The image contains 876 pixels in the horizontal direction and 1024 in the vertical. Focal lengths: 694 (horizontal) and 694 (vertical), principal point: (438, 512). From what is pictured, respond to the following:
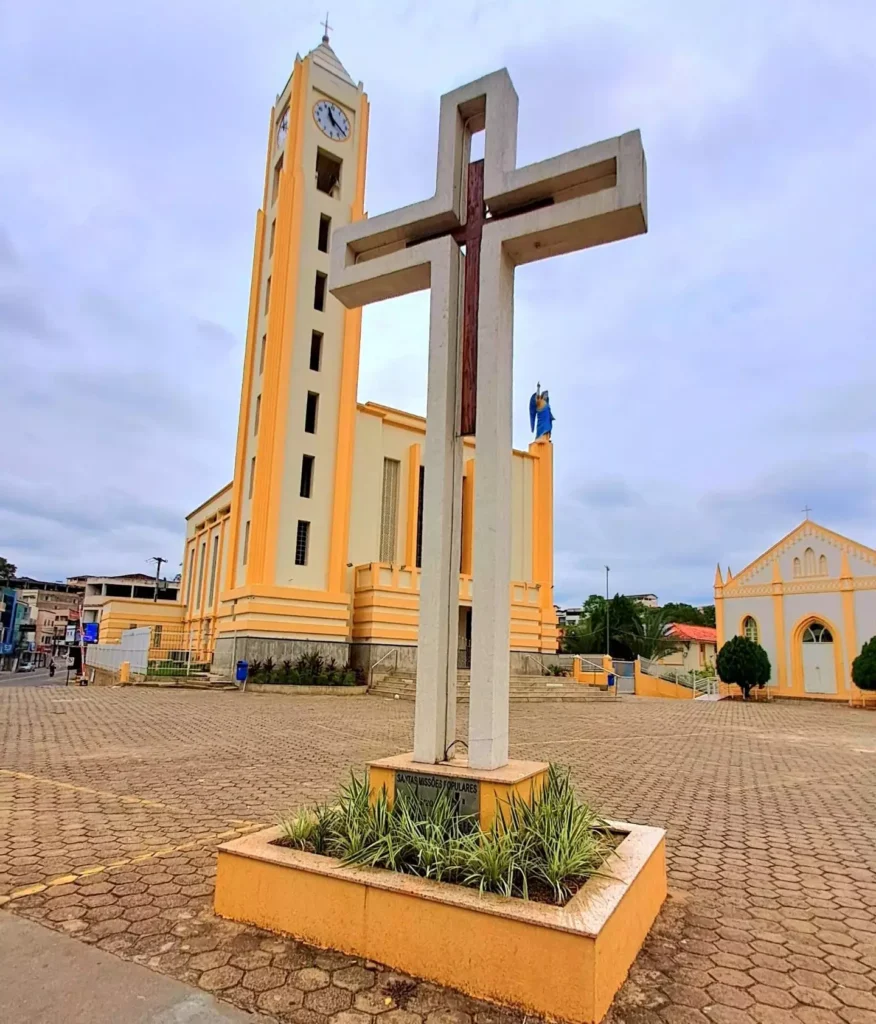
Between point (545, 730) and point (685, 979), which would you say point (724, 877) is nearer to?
point (685, 979)

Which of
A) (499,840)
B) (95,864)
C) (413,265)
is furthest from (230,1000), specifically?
(413,265)

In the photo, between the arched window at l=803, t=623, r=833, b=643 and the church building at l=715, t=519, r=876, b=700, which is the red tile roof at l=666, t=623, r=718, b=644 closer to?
the church building at l=715, t=519, r=876, b=700

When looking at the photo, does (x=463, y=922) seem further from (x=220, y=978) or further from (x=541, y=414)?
(x=541, y=414)

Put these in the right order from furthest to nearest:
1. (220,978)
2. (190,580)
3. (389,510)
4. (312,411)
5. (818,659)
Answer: (190,580)
(818,659)
(389,510)
(312,411)
(220,978)

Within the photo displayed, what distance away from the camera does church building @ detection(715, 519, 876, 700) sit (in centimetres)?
2514

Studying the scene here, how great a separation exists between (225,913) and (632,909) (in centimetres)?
173

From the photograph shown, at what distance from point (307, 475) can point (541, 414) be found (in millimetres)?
11142

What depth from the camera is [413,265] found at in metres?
4.17

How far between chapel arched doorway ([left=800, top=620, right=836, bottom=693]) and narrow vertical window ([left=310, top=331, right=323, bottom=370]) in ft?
67.5

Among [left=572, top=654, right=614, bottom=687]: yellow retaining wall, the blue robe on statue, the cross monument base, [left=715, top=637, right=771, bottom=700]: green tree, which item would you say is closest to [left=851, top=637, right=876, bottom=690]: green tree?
[left=715, top=637, right=771, bottom=700]: green tree

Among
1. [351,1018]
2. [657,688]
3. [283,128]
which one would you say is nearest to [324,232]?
[283,128]

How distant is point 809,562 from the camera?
1053 inches

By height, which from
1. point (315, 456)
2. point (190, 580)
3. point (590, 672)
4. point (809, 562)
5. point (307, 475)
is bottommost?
point (590, 672)

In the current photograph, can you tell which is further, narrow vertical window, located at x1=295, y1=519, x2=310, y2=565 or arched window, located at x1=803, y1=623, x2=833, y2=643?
arched window, located at x1=803, y1=623, x2=833, y2=643
